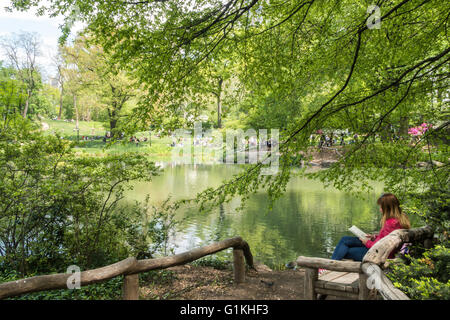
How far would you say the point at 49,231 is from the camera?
5340mm

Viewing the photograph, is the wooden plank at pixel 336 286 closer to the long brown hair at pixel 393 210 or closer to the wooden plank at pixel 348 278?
the wooden plank at pixel 348 278

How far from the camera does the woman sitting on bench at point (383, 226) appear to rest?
4.01 meters

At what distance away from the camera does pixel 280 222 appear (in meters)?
11.2

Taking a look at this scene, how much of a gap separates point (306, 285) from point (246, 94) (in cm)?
266

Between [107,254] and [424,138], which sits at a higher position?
[424,138]

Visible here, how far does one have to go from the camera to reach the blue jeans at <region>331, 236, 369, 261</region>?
4.31 metres

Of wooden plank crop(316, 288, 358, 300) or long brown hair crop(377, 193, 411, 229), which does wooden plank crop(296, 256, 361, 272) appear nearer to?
wooden plank crop(316, 288, 358, 300)

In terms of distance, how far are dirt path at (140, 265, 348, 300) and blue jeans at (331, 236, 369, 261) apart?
0.99 metres

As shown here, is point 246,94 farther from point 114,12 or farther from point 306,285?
point 306,285

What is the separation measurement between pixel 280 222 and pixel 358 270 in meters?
8.09

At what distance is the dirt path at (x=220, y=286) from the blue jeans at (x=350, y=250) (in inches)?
38.9

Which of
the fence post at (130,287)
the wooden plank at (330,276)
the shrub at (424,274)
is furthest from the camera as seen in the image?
the wooden plank at (330,276)

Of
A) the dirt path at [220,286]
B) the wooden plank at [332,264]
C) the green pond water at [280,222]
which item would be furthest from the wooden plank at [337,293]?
the green pond water at [280,222]

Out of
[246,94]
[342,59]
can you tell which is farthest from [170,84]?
[342,59]
